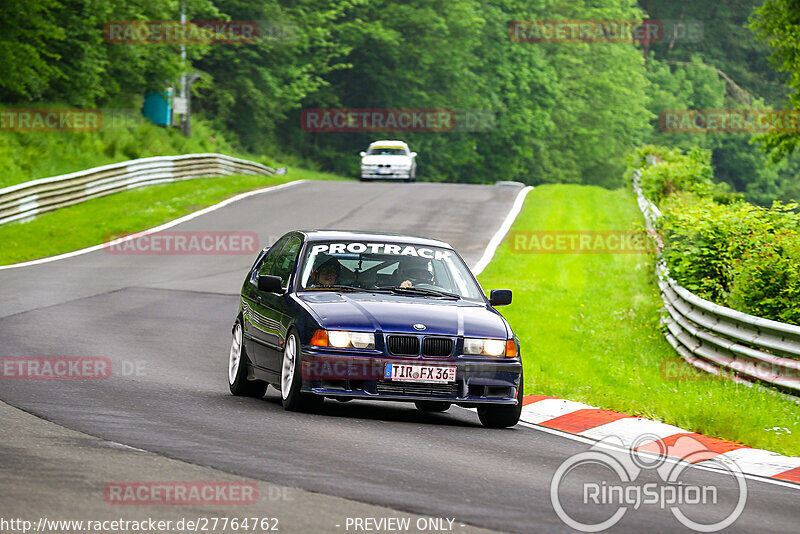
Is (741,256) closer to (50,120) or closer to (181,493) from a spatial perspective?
(181,493)

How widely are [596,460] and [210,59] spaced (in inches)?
2100

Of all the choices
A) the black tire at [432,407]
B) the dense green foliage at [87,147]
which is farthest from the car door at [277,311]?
the dense green foliage at [87,147]

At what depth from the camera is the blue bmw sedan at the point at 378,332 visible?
9.98m

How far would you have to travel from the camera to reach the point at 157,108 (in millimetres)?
46469

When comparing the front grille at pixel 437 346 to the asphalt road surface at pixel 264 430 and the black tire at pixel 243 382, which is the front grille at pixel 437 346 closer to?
the asphalt road surface at pixel 264 430

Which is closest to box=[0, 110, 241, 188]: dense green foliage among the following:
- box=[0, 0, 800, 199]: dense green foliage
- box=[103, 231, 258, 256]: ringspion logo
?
box=[0, 0, 800, 199]: dense green foliage

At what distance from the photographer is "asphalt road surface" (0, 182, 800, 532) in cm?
718

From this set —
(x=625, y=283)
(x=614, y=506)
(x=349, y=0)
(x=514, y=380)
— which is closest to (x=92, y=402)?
(x=514, y=380)

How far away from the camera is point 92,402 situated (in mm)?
10383

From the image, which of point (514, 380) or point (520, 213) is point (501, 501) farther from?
point (520, 213)

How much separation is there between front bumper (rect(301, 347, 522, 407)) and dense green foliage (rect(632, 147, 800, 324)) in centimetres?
563

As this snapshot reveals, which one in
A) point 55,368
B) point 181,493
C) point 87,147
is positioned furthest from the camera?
point 87,147

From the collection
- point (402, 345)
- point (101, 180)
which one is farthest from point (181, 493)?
point (101, 180)

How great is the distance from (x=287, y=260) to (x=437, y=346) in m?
2.21
